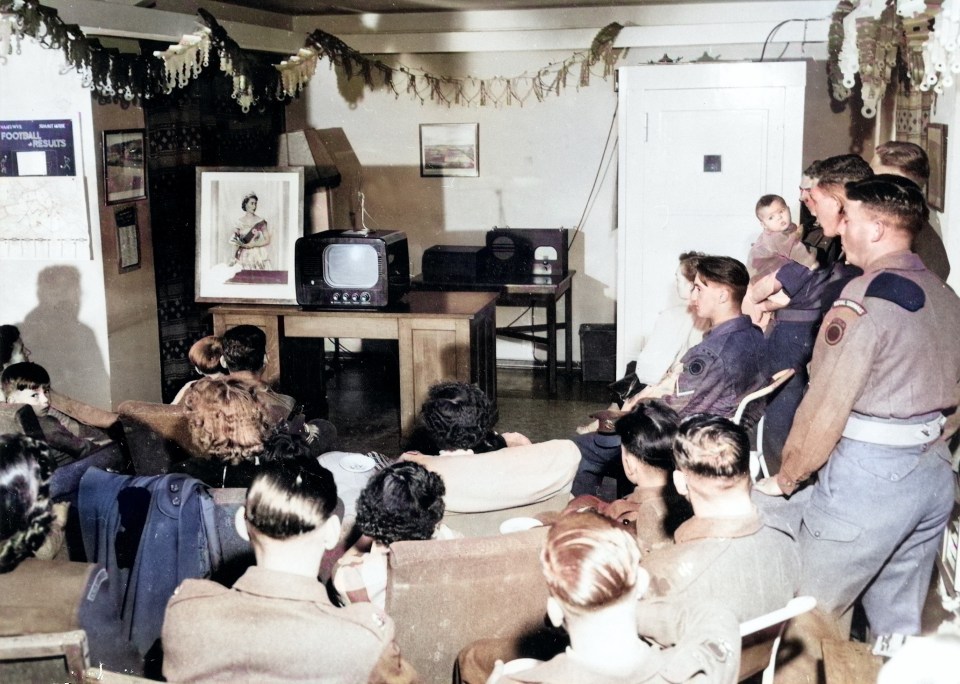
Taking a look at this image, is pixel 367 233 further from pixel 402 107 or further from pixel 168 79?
pixel 402 107

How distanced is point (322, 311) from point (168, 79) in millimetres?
1785

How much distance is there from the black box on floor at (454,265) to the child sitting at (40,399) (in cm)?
378

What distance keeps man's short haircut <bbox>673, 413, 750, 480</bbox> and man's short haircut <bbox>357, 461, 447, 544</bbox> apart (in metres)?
0.66

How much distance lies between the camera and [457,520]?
2.94m

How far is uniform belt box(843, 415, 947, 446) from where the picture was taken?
2.84 m

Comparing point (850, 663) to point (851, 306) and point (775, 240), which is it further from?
point (775, 240)

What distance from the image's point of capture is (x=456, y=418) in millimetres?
3283

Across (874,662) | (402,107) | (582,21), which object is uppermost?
(582,21)

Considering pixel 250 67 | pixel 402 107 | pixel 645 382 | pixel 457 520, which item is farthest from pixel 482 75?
pixel 457 520

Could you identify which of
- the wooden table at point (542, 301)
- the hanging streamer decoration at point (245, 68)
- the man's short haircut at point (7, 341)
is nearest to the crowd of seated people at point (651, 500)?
the man's short haircut at point (7, 341)

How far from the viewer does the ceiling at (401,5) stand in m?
7.14

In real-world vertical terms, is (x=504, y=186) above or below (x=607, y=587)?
above

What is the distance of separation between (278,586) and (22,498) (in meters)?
0.73

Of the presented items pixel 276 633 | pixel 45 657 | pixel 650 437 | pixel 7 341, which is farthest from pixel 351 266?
pixel 45 657
